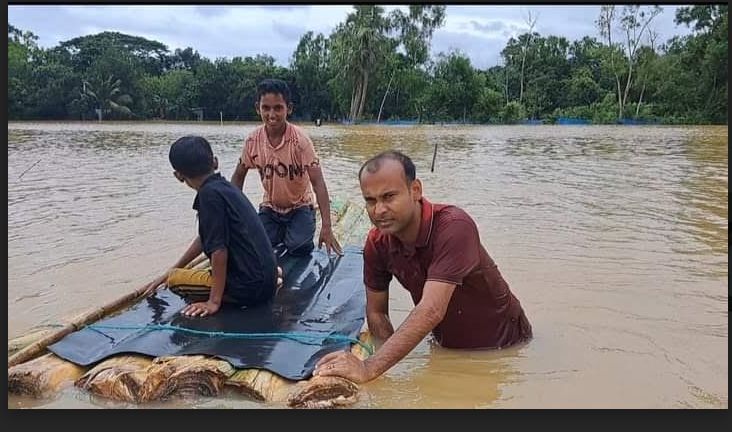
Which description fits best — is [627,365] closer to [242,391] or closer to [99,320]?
[242,391]

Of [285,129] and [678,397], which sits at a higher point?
[285,129]

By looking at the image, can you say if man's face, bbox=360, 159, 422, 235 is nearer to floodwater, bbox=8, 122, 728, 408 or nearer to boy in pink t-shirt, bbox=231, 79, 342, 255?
floodwater, bbox=8, 122, 728, 408

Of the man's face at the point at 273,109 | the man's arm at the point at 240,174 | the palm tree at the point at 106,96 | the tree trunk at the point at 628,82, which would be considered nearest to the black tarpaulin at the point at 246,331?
the man's arm at the point at 240,174

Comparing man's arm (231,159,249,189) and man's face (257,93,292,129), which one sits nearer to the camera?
man's face (257,93,292,129)

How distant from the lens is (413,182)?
2855 mm

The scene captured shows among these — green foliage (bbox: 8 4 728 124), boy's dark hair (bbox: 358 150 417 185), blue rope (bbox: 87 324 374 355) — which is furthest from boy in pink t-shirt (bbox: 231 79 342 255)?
green foliage (bbox: 8 4 728 124)

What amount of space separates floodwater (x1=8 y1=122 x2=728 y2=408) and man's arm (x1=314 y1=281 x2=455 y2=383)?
19 centimetres

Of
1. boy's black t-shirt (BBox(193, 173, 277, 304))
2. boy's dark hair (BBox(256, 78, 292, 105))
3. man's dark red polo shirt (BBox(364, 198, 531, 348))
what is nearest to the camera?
man's dark red polo shirt (BBox(364, 198, 531, 348))

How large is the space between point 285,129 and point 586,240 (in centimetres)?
379

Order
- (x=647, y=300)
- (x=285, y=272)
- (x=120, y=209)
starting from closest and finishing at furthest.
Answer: (x=285, y=272), (x=647, y=300), (x=120, y=209)

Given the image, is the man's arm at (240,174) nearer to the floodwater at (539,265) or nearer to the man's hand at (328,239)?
the man's hand at (328,239)

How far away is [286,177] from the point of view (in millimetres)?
4777

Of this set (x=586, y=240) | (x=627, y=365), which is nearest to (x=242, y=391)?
(x=627, y=365)

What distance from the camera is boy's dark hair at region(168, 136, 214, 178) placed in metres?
3.42
